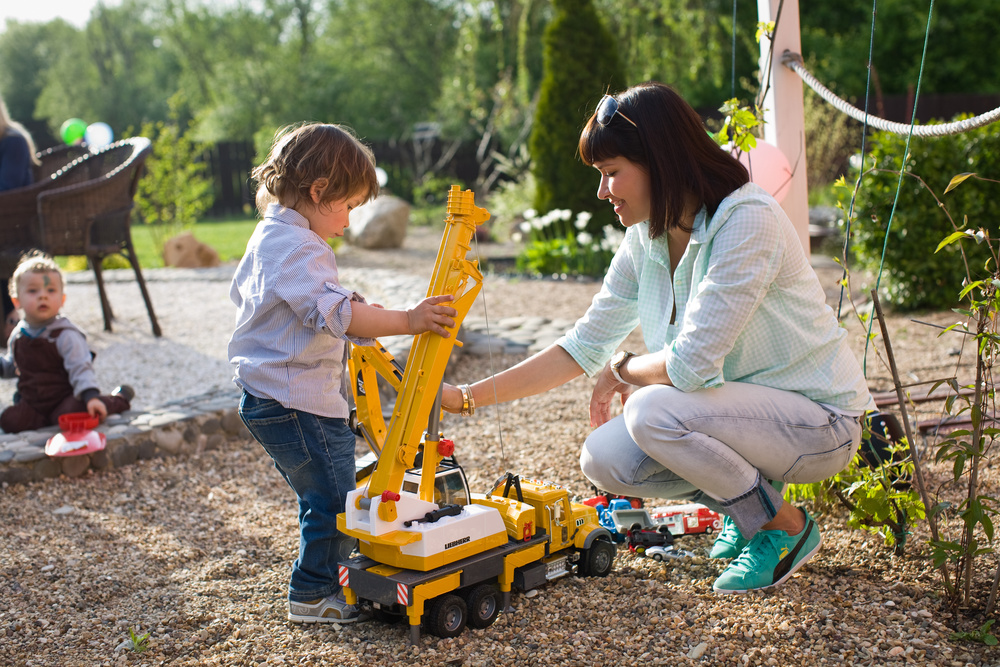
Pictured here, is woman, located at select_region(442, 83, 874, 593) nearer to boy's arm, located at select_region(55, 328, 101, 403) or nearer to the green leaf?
the green leaf

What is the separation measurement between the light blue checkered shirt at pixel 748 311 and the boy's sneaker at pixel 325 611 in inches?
43.3

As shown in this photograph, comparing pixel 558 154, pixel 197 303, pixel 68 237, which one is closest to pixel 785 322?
pixel 68 237

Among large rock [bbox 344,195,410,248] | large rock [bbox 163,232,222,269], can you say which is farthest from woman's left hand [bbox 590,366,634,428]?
large rock [bbox 344,195,410,248]

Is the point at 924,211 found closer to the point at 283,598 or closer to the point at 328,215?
the point at 328,215

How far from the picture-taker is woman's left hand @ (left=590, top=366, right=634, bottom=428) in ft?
8.11

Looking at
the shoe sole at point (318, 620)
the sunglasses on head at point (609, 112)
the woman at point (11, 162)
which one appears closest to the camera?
the sunglasses on head at point (609, 112)

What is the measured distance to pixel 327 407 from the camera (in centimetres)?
236

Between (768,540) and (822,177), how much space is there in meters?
11.7

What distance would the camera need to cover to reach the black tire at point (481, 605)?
7.17 feet

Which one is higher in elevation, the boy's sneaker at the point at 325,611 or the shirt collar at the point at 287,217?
the shirt collar at the point at 287,217

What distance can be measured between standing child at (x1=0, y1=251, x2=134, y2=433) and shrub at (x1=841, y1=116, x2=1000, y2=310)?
16.2ft

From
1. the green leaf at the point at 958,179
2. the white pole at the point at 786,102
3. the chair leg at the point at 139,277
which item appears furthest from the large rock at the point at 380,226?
the green leaf at the point at 958,179

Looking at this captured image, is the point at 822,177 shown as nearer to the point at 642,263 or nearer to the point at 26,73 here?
the point at 642,263

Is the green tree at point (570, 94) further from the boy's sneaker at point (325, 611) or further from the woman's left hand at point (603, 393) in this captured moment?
the boy's sneaker at point (325, 611)
